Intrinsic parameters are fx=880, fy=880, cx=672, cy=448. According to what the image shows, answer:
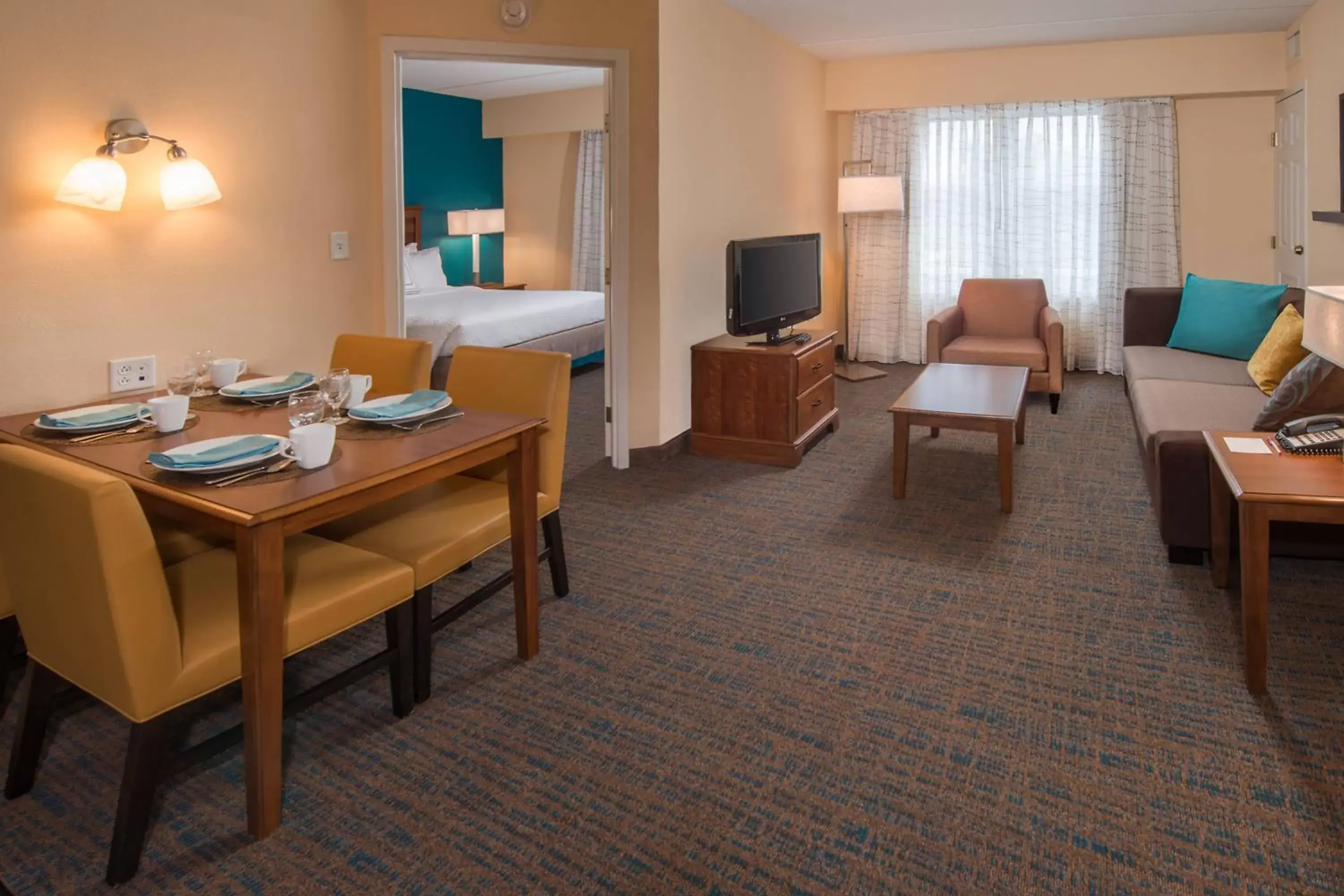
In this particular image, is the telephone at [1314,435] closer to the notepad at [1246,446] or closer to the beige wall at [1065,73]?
Result: the notepad at [1246,446]

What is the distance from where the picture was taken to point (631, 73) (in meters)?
4.12

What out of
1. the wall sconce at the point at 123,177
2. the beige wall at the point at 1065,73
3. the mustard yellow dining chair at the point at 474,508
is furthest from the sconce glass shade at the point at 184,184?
the beige wall at the point at 1065,73

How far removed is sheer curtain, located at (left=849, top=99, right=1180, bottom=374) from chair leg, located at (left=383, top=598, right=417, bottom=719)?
588 cm

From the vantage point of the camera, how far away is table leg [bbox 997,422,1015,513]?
12.1 ft

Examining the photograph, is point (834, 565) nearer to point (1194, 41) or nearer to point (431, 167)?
point (1194, 41)

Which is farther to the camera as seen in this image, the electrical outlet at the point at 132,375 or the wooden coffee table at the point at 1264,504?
the electrical outlet at the point at 132,375

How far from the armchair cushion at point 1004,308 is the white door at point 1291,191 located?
148 centimetres

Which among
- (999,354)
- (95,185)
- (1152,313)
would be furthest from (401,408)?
(1152,313)

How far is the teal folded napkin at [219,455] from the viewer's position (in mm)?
1858

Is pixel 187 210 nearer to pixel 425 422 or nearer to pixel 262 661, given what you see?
pixel 425 422

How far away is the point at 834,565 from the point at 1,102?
2923mm

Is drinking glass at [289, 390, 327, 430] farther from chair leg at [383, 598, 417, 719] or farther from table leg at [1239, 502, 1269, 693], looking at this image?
table leg at [1239, 502, 1269, 693]

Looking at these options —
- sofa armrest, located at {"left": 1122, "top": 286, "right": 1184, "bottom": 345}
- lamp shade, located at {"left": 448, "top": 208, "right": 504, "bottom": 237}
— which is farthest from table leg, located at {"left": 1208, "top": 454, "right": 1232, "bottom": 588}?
lamp shade, located at {"left": 448, "top": 208, "right": 504, "bottom": 237}

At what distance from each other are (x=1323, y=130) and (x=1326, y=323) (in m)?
3.72
